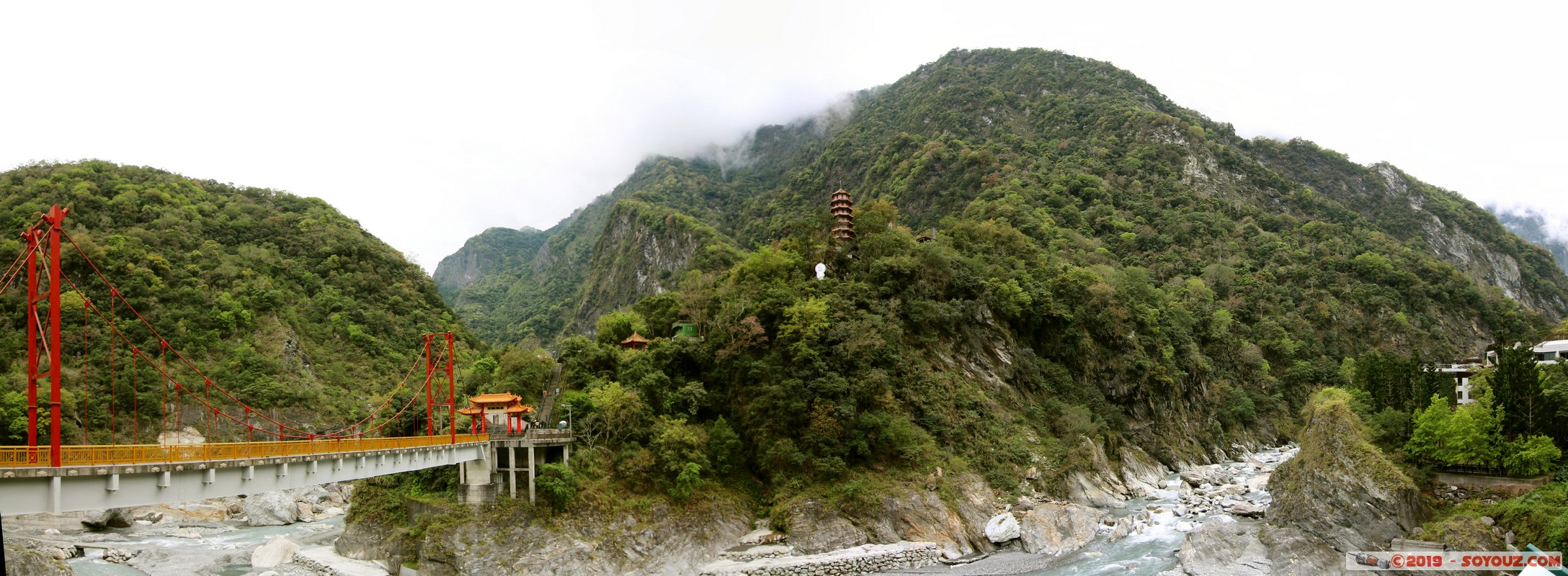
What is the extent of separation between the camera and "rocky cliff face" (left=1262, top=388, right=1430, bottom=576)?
3075 cm

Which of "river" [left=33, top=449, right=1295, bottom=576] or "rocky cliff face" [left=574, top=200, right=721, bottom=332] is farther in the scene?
"rocky cliff face" [left=574, top=200, right=721, bottom=332]

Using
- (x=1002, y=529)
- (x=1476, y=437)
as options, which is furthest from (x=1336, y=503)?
(x=1002, y=529)

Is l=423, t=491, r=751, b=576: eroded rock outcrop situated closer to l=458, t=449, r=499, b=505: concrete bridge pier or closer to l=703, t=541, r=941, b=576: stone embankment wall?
l=458, t=449, r=499, b=505: concrete bridge pier

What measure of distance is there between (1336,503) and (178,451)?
Result: 129 feet

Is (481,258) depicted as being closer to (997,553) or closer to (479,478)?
(479,478)

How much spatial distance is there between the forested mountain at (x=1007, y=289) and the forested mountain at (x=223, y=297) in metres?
17.6

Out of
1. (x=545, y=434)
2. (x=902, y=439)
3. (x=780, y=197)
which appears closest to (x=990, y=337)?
(x=902, y=439)

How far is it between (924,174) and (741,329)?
201 feet

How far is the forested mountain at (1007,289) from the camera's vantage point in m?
42.0

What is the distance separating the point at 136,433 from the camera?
38688 mm

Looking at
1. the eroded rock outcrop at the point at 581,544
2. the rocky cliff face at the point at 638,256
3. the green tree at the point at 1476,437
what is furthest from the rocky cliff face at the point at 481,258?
the green tree at the point at 1476,437

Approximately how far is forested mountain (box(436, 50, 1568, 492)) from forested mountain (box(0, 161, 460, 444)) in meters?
17.6

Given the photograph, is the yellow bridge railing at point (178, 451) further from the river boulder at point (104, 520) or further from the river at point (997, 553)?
the river boulder at point (104, 520)

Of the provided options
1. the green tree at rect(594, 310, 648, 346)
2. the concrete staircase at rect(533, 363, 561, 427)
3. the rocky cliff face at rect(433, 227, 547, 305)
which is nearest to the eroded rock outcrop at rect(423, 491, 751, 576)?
the concrete staircase at rect(533, 363, 561, 427)
